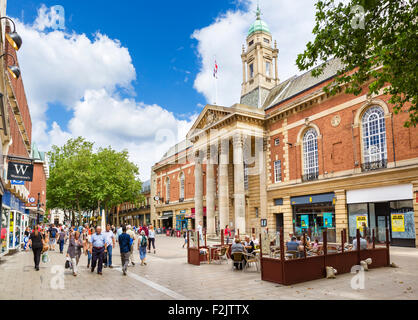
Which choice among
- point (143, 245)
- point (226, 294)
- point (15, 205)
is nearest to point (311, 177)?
point (143, 245)

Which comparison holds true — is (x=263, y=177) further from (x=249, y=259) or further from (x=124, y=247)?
(x=124, y=247)

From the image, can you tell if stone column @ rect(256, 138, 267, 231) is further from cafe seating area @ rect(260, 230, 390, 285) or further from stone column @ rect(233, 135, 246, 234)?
cafe seating area @ rect(260, 230, 390, 285)

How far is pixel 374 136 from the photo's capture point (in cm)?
2286

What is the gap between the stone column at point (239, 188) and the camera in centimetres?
3092

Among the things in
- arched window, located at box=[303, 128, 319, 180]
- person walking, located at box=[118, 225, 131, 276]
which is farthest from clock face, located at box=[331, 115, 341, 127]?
person walking, located at box=[118, 225, 131, 276]

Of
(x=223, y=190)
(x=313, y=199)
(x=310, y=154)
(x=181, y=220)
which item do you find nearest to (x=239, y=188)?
(x=223, y=190)

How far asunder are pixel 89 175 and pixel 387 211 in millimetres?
40709

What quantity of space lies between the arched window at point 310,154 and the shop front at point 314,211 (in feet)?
6.34

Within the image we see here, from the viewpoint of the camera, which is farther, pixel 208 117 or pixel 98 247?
pixel 208 117

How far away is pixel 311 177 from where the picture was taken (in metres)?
27.5

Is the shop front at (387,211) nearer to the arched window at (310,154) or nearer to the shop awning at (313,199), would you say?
the shop awning at (313,199)

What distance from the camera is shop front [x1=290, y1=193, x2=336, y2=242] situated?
25562 millimetres
